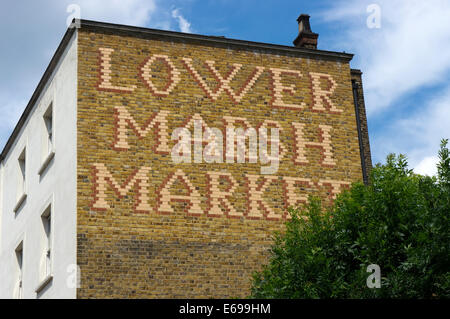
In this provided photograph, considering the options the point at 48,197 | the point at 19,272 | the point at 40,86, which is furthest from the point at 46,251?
the point at 40,86

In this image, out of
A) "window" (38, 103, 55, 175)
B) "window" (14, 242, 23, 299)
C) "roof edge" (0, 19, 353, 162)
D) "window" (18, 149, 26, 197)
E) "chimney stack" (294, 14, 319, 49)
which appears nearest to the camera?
"roof edge" (0, 19, 353, 162)

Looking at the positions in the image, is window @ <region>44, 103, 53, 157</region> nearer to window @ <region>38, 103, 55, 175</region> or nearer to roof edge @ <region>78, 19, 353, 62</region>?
window @ <region>38, 103, 55, 175</region>

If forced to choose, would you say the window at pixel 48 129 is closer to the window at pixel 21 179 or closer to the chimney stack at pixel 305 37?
the window at pixel 21 179

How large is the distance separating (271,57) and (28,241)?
8.98 metres

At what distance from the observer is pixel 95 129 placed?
1950 centimetres

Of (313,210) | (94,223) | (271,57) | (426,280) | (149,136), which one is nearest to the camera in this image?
(426,280)

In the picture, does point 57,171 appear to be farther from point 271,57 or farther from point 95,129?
point 271,57

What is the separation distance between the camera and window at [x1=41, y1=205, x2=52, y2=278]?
69.2 ft

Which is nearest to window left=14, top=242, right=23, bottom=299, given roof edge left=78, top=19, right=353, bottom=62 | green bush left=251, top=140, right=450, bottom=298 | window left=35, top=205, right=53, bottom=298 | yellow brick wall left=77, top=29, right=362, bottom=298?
window left=35, top=205, right=53, bottom=298

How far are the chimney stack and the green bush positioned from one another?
9.36 metres

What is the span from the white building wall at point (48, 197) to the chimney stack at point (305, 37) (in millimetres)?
8104

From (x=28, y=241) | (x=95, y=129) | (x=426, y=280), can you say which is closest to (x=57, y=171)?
(x=95, y=129)

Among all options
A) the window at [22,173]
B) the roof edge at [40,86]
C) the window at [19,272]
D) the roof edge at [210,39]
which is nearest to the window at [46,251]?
the window at [19,272]
